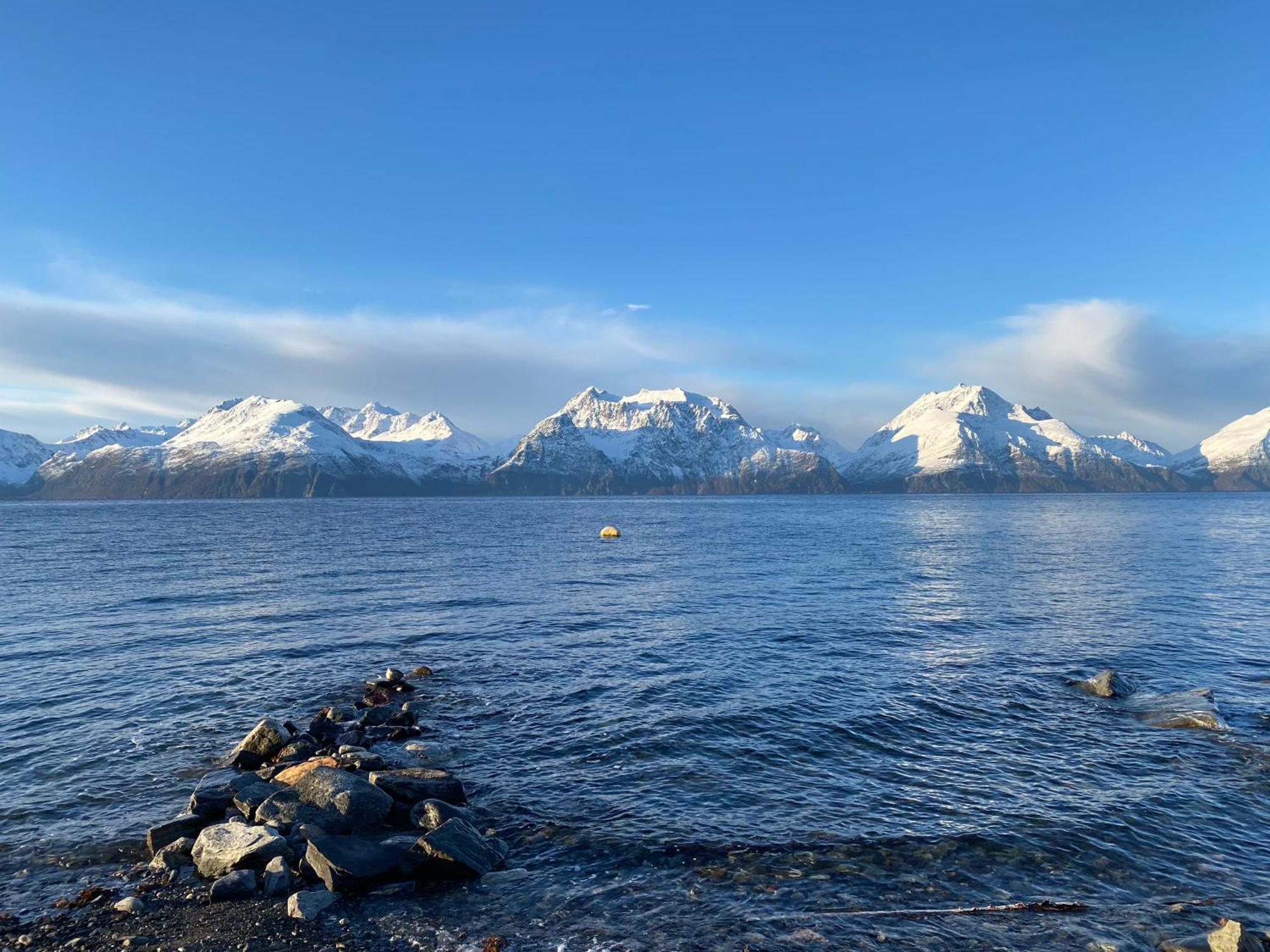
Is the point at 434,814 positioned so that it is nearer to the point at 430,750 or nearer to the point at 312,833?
the point at 312,833

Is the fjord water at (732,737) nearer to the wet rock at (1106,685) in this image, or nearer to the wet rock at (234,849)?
the wet rock at (1106,685)

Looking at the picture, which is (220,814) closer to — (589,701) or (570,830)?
(570,830)

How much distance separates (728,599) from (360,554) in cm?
5680

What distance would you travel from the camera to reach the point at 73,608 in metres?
50.7

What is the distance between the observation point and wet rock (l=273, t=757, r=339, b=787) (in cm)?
2017

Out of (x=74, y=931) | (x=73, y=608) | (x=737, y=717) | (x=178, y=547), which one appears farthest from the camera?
(x=178, y=547)

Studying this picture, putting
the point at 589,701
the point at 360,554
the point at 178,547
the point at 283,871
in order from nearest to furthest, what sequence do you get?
the point at 283,871
the point at 589,701
the point at 360,554
the point at 178,547

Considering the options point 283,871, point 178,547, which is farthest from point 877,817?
point 178,547

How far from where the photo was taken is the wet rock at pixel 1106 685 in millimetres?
30406

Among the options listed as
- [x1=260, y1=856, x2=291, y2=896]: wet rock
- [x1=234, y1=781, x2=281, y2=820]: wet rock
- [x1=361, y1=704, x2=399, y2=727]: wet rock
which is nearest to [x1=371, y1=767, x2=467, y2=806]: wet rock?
[x1=234, y1=781, x2=281, y2=820]: wet rock

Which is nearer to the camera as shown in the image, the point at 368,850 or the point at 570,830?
the point at 368,850

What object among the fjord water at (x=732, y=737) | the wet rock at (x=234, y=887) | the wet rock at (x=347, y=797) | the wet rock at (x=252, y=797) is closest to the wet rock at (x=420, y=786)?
the wet rock at (x=347, y=797)

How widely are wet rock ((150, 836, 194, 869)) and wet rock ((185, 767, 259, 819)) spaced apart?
1751 millimetres

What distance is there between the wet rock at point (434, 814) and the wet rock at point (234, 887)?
13.1 ft
